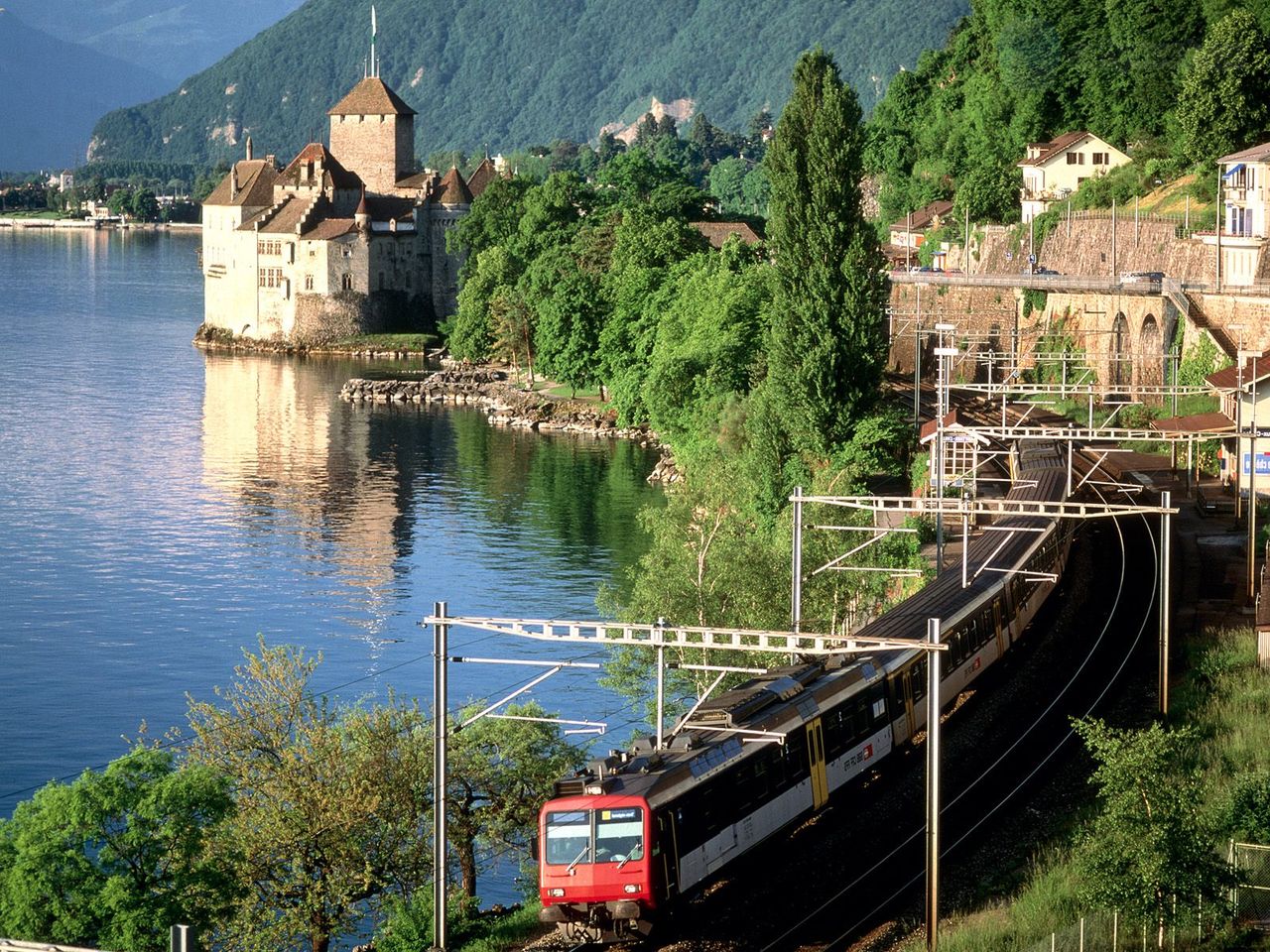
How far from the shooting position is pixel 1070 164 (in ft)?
272

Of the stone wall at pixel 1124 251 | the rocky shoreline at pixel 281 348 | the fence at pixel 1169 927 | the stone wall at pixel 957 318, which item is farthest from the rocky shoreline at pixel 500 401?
the fence at pixel 1169 927

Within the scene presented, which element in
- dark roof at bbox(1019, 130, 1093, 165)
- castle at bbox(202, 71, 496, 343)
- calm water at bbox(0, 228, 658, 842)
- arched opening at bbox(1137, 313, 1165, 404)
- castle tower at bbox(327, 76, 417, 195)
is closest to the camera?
calm water at bbox(0, 228, 658, 842)

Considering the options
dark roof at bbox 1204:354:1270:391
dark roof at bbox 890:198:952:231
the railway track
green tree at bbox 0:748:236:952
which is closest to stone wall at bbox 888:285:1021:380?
dark roof at bbox 890:198:952:231

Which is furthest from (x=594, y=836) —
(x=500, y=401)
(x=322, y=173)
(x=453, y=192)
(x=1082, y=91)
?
(x=453, y=192)

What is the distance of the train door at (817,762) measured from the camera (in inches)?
997

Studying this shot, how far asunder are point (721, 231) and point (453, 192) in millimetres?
26289

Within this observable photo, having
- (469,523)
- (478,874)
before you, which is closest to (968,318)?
(469,523)

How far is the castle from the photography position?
117312mm

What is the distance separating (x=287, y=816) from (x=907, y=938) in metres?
9.82

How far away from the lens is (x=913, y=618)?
1203 inches

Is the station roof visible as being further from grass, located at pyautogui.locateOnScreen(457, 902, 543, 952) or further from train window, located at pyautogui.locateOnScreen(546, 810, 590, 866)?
train window, located at pyautogui.locateOnScreen(546, 810, 590, 866)

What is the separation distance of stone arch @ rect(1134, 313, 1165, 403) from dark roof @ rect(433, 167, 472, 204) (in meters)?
69.6

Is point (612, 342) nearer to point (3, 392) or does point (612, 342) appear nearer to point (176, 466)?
point (176, 466)

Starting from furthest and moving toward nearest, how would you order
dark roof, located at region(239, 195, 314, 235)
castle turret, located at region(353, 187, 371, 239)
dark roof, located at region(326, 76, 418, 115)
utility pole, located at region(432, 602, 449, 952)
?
1. dark roof, located at region(326, 76, 418, 115)
2. dark roof, located at region(239, 195, 314, 235)
3. castle turret, located at region(353, 187, 371, 239)
4. utility pole, located at region(432, 602, 449, 952)
